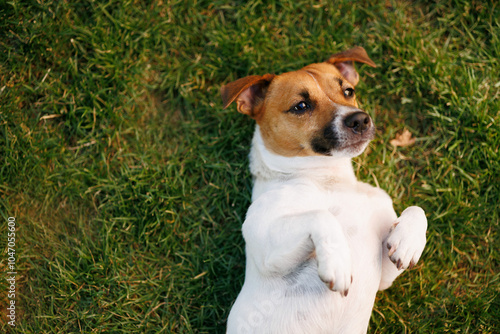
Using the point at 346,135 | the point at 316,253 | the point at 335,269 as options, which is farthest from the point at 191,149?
the point at 335,269

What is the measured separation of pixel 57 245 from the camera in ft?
15.8

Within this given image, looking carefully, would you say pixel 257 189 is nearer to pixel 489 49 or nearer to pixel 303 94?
pixel 303 94

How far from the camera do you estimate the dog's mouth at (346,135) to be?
3518 millimetres

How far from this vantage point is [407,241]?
3459 mm

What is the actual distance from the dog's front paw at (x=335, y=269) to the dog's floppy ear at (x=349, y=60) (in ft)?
7.10

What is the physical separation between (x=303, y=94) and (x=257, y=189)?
106cm

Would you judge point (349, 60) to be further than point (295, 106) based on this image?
Yes

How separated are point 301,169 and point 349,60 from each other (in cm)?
144

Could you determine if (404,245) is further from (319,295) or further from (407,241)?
(319,295)

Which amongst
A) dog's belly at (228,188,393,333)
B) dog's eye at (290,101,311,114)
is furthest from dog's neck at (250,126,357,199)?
dog's eye at (290,101,311,114)

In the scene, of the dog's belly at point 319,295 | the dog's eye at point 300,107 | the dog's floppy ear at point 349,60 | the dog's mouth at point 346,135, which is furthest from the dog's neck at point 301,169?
the dog's floppy ear at point 349,60

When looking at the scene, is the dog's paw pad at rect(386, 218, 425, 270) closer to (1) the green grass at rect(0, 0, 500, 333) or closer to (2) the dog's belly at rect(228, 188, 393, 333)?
(2) the dog's belly at rect(228, 188, 393, 333)

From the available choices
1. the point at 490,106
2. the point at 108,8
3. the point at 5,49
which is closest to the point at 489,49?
the point at 490,106

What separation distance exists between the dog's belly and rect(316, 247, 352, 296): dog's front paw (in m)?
0.27
